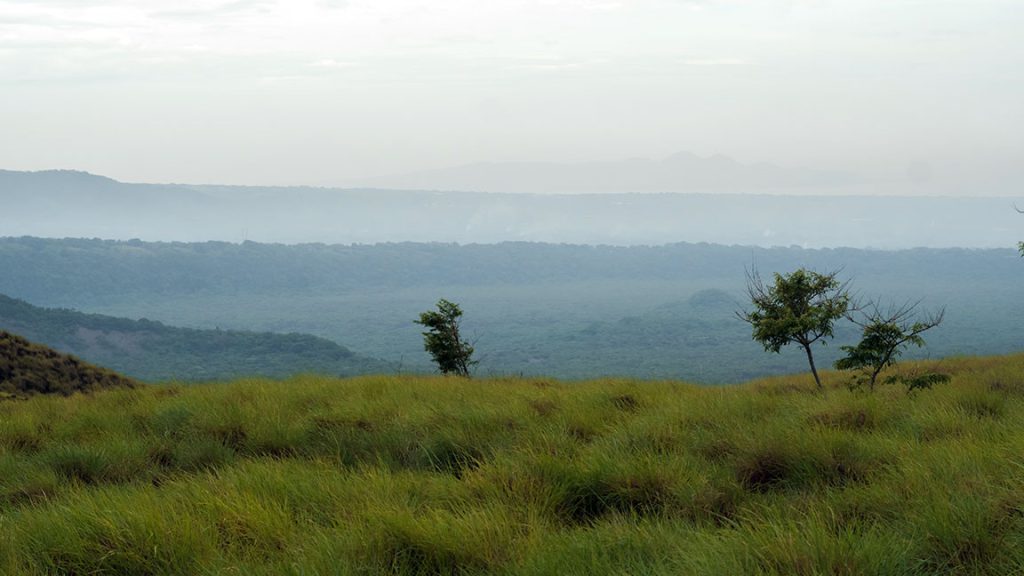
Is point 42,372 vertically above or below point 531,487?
below

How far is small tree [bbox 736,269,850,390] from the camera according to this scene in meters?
17.0

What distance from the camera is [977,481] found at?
6.01 m

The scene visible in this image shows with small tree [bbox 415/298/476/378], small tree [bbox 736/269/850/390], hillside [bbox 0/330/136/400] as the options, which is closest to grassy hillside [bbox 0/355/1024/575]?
small tree [bbox 736/269/850/390]

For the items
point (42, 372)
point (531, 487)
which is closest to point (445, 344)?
point (42, 372)

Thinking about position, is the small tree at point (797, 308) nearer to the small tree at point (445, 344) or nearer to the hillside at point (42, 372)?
the small tree at point (445, 344)

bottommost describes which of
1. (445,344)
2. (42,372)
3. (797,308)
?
(42,372)

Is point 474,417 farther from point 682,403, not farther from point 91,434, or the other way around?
point 91,434

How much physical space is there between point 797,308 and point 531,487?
12.4m

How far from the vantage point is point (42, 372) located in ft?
77.7

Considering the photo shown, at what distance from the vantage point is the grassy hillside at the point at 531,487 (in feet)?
17.4

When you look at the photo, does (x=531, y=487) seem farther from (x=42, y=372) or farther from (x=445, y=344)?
(x=42, y=372)

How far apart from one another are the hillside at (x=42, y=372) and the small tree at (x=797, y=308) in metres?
15.9

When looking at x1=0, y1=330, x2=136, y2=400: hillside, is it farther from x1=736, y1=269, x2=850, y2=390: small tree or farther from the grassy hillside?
x1=736, y1=269, x2=850, y2=390: small tree

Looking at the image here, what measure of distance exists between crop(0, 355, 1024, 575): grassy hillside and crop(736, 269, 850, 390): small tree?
5.20 metres
